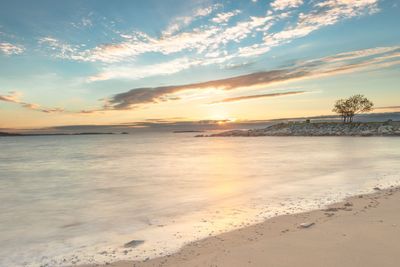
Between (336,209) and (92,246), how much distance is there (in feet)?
20.1

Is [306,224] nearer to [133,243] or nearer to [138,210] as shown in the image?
[133,243]

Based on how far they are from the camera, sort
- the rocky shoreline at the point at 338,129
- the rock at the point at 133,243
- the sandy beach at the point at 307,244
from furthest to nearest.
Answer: the rocky shoreline at the point at 338,129 < the rock at the point at 133,243 < the sandy beach at the point at 307,244

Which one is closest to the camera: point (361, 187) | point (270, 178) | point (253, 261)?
point (253, 261)

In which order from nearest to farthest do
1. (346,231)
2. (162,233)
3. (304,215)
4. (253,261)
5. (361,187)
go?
(253,261), (346,231), (162,233), (304,215), (361,187)

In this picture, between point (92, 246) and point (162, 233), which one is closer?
point (92, 246)

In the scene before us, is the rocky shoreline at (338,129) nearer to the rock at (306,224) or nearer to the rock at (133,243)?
the rock at (306,224)

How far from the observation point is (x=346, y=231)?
6.45 metres

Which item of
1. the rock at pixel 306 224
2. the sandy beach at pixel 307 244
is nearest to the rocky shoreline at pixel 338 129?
the sandy beach at pixel 307 244

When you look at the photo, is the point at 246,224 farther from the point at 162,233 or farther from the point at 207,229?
the point at 162,233

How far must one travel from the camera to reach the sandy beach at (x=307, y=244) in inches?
204

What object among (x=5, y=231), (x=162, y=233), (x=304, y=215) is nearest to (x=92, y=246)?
(x=162, y=233)

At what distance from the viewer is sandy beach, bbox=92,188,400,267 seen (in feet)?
17.0

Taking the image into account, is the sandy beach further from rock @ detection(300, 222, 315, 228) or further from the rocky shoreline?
the rocky shoreline

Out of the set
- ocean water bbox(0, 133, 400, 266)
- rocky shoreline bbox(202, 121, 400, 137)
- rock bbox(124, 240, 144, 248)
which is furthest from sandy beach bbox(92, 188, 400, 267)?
rocky shoreline bbox(202, 121, 400, 137)
